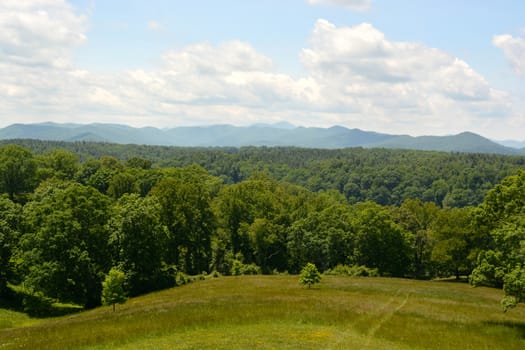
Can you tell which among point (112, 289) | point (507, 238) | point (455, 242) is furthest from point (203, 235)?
point (507, 238)

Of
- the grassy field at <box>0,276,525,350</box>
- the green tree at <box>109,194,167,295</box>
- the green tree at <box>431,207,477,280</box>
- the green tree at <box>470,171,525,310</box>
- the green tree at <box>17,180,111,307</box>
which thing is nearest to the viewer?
the grassy field at <box>0,276,525,350</box>

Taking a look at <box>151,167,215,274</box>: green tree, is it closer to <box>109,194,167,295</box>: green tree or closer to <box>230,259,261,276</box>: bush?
<box>230,259,261,276</box>: bush

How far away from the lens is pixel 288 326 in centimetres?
2881

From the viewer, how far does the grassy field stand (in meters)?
24.8

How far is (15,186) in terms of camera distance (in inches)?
3944

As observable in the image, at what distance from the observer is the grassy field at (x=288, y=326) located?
24766 millimetres

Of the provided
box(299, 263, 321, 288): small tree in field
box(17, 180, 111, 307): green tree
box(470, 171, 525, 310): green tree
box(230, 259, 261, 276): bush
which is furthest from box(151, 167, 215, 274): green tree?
box(470, 171, 525, 310): green tree

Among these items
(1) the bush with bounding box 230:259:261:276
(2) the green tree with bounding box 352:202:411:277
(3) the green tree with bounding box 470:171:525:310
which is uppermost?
(3) the green tree with bounding box 470:171:525:310

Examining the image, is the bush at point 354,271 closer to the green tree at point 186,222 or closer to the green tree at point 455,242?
the green tree at point 455,242

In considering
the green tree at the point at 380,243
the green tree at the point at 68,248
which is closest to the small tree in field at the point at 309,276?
the green tree at the point at 68,248

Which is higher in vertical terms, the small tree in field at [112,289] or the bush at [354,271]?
the small tree in field at [112,289]

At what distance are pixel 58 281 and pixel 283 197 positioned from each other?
5893 centimetres

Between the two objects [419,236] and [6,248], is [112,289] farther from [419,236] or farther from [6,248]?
[419,236]

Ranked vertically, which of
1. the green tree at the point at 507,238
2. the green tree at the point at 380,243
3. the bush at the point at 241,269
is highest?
the green tree at the point at 507,238
